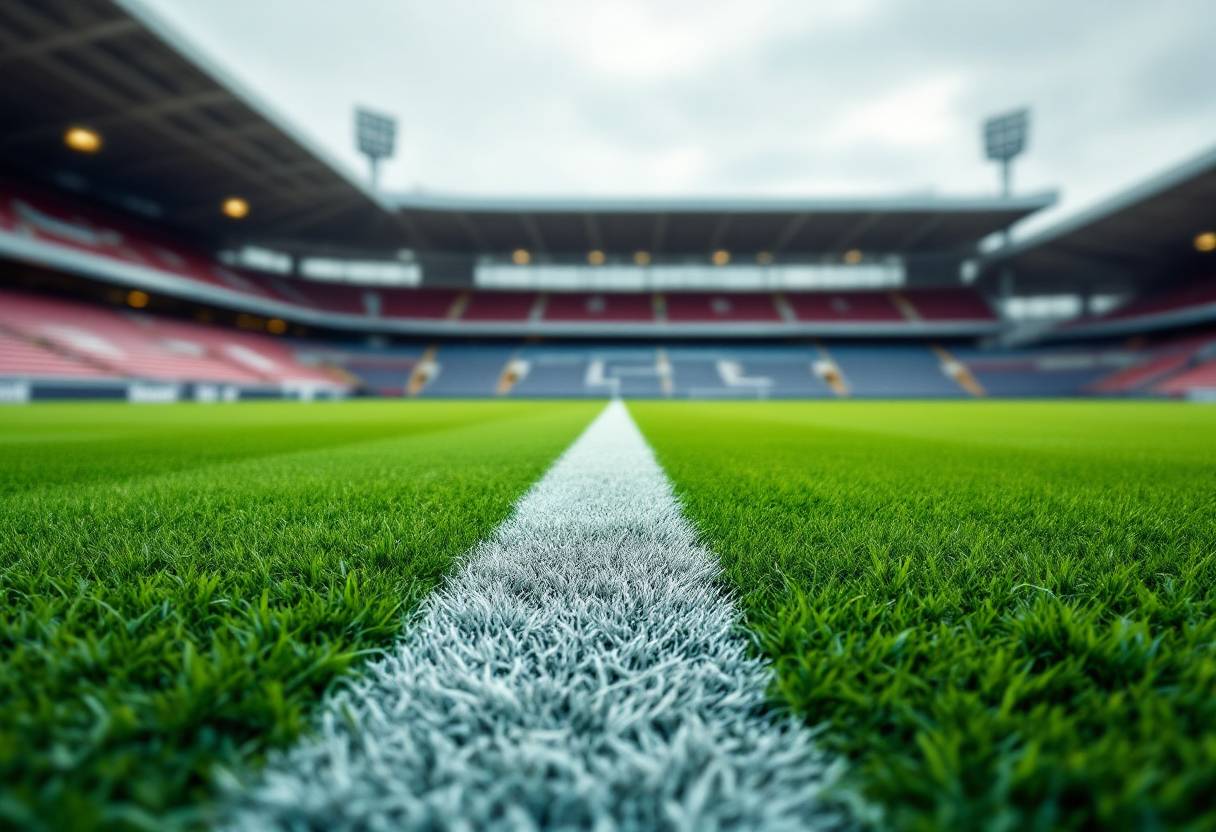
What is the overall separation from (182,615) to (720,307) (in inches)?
1128

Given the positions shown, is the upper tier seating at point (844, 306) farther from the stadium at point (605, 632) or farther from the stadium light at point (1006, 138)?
the stadium at point (605, 632)

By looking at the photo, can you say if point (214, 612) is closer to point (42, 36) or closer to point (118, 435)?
point (118, 435)

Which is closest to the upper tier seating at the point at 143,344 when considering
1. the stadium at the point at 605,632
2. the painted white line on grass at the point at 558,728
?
the stadium at the point at 605,632

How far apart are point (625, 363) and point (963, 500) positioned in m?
24.3

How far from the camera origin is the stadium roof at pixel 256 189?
1081cm

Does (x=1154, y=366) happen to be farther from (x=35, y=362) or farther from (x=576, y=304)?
(x=35, y=362)

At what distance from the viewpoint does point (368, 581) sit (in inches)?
32.3

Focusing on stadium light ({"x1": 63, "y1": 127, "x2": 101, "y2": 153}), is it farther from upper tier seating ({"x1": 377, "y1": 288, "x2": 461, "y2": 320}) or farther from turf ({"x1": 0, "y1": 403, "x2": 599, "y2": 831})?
turf ({"x1": 0, "y1": 403, "x2": 599, "y2": 831})

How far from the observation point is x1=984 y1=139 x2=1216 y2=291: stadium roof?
15.5 m

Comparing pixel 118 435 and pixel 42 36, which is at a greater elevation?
pixel 42 36

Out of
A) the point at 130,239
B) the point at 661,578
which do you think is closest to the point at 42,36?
the point at 130,239

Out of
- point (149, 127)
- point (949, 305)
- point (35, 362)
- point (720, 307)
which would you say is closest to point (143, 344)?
point (35, 362)

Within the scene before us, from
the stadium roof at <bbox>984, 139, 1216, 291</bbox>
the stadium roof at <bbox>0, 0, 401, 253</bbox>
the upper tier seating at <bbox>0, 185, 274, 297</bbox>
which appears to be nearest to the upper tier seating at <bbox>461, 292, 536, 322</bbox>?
the stadium roof at <bbox>0, 0, 401, 253</bbox>

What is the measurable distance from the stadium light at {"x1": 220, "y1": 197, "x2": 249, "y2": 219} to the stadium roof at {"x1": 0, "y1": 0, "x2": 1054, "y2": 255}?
34cm
